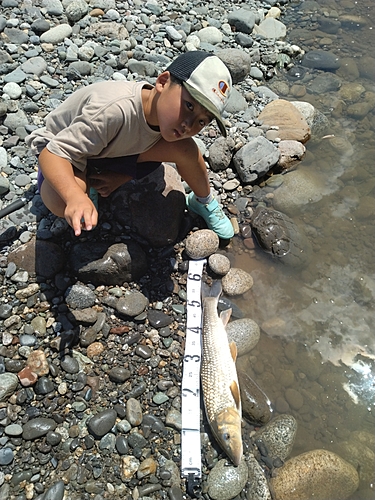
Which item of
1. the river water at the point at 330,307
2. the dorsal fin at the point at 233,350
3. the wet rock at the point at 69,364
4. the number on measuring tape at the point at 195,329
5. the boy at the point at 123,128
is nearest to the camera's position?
the boy at the point at 123,128

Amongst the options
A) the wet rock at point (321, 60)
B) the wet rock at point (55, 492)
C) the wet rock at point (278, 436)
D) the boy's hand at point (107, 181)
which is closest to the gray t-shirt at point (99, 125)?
the boy's hand at point (107, 181)

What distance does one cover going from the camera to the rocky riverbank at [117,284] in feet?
11.6

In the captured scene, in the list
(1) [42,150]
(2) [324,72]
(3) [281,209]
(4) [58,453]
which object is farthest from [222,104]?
(2) [324,72]

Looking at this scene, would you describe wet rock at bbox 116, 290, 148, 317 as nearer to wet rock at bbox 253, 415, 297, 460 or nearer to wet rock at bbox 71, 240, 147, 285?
wet rock at bbox 71, 240, 147, 285

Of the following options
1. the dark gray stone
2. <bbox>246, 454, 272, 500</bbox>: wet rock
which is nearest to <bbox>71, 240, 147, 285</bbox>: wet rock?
the dark gray stone

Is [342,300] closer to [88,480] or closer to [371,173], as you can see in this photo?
[371,173]

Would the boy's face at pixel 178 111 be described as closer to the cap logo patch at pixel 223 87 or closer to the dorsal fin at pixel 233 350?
the cap logo patch at pixel 223 87

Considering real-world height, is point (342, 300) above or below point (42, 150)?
below

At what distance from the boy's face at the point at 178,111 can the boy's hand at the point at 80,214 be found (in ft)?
2.65

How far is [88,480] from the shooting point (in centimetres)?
343

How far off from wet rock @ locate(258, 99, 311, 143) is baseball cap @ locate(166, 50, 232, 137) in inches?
114

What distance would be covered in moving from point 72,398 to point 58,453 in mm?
427

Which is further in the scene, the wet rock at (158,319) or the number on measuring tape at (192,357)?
the wet rock at (158,319)

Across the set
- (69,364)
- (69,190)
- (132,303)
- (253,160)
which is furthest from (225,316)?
(253,160)
